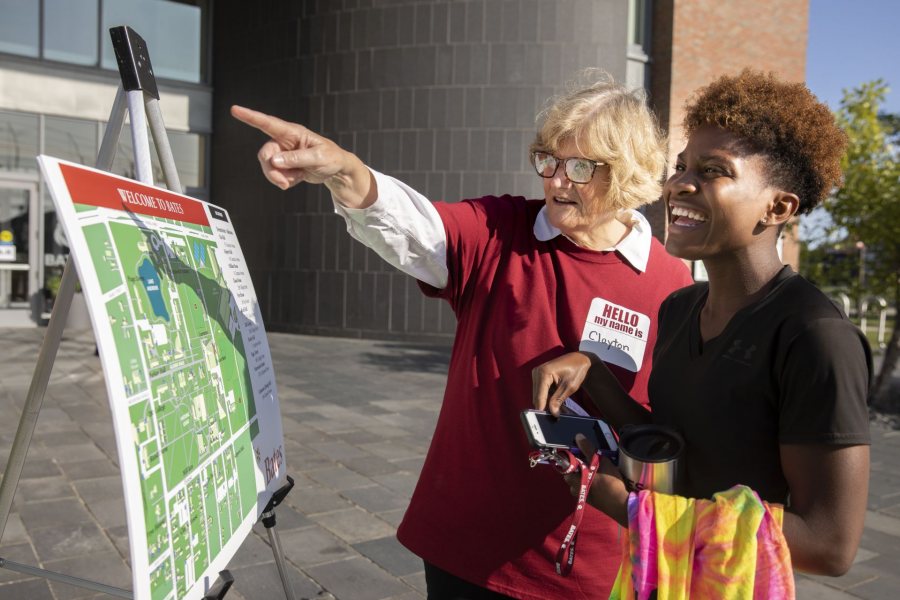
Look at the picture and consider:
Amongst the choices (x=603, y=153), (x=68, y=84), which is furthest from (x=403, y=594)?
(x=68, y=84)

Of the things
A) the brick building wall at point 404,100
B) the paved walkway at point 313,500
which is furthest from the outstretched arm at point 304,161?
the brick building wall at point 404,100

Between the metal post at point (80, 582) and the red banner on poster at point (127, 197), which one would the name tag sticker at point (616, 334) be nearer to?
the red banner on poster at point (127, 197)

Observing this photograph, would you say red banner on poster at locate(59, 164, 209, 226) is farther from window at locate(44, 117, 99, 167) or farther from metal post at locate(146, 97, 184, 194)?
window at locate(44, 117, 99, 167)

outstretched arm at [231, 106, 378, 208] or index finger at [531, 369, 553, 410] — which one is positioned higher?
outstretched arm at [231, 106, 378, 208]

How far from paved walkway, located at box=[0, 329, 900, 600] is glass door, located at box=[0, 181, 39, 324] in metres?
5.10

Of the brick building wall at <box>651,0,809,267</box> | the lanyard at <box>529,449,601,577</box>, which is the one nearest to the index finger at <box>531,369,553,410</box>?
the lanyard at <box>529,449,601,577</box>

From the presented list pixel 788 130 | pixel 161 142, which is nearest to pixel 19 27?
pixel 161 142

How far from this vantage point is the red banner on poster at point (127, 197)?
1.35 metres

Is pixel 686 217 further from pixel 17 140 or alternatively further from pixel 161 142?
pixel 17 140

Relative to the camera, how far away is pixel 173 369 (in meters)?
1.53

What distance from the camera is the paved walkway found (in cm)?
335

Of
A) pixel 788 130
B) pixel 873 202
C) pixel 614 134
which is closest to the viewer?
pixel 788 130

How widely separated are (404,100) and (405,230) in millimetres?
10718

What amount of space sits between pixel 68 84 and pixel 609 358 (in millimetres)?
13677
